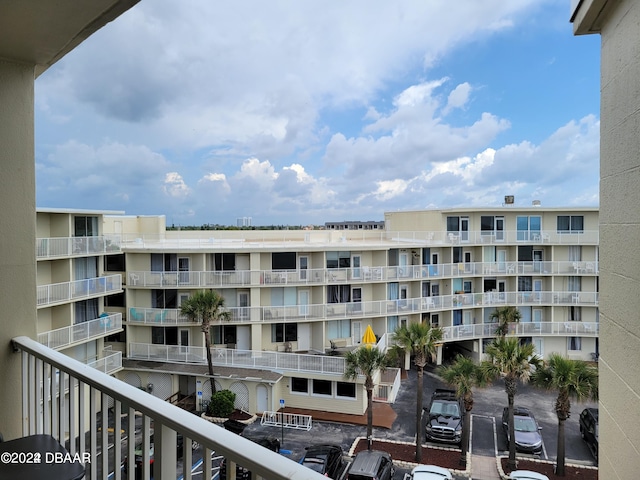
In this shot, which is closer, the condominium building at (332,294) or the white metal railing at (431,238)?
the condominium building at (332,294)

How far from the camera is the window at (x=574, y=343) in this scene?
22.7m

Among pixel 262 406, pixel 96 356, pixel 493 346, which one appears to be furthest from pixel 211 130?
pixel 493 346

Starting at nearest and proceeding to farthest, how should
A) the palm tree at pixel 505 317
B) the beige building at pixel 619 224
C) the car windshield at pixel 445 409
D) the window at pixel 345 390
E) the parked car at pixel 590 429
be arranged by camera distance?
1. the beige building at pixel 619 224
2. the parked car at pixel 590 429
3. the car windshield at pixel 445 409
4. the window at pixel 345 390
5. the palm tree at pixel 505 317

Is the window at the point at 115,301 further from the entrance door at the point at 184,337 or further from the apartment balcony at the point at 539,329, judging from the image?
the apartment balcony at the point at 539,329

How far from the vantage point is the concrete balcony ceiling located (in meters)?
2.03

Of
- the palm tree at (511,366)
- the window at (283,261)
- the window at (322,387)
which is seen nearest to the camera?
the palm tree at (511,366)

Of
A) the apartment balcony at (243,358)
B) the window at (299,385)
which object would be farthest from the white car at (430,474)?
the window at (299,385)

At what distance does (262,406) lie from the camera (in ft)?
53.7

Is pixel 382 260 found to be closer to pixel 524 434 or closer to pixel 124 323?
pixel 524 434

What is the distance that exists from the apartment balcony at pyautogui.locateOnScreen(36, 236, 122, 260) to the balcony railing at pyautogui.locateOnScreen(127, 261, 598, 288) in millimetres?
1925

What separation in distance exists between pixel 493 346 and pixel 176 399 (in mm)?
12302

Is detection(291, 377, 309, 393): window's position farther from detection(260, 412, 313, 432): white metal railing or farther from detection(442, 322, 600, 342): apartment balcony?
detection(442, 322, 600, 342): apartment balcony

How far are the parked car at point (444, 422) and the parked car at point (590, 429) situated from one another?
4.09 metres

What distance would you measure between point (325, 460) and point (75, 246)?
11.5 metres
